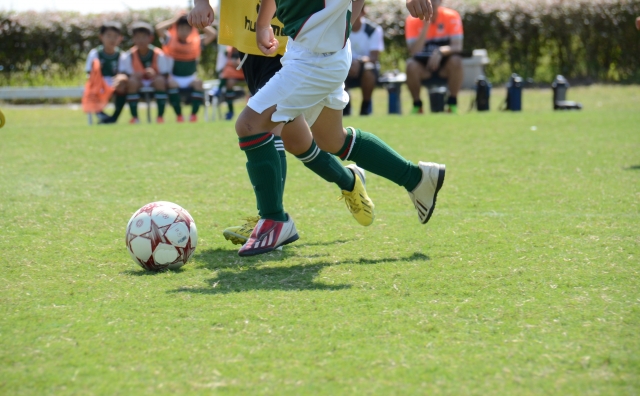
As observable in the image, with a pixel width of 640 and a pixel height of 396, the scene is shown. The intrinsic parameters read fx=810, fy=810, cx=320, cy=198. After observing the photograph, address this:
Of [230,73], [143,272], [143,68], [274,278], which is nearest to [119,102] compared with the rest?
[143,68]

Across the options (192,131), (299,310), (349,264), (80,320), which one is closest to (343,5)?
(349,264)

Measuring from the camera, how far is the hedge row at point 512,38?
62.3ft

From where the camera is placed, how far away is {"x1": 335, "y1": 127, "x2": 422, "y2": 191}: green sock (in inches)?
171

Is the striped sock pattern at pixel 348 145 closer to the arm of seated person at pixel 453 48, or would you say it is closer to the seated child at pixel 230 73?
the arm of seated person at pixel 453 48

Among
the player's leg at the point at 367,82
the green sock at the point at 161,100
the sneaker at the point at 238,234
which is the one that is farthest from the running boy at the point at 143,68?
the sneaker at the point at 238,234

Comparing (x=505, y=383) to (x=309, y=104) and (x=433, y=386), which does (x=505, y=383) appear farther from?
(x=309, y=104)

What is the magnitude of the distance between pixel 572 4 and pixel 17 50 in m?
13.5

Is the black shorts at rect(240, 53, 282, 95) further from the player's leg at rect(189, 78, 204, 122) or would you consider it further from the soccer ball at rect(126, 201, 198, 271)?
the player's leg at rect(189, 78, 204, 122)

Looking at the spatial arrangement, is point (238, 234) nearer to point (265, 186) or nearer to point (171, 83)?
point (265, 186)

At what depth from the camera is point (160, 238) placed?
3803 millimetres

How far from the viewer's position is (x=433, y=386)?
2381mm

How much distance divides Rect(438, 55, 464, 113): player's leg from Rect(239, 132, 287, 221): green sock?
851cm

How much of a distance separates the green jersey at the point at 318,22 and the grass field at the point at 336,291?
1.08m

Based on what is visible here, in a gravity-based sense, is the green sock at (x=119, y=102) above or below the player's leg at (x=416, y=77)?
below
